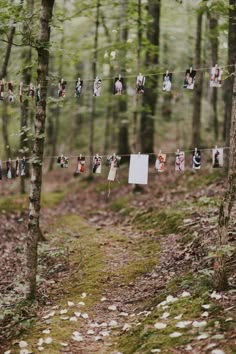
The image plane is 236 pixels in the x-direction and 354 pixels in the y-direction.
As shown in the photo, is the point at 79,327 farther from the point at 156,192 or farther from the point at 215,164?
the point at 156,192

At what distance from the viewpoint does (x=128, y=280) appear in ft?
28.0

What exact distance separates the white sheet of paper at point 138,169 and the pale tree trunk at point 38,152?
1759 mm

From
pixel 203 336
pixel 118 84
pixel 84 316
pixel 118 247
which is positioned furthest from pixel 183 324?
pixel 118 247

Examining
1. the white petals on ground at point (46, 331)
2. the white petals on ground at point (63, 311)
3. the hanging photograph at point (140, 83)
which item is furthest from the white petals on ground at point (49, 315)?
the hanging photograph at point (140, 83)

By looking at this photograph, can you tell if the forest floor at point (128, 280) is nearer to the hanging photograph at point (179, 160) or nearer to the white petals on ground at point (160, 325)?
the white petals on ground at point (160, 325)

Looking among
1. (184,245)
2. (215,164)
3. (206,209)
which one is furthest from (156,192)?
(215,164)

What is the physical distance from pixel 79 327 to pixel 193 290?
184cm

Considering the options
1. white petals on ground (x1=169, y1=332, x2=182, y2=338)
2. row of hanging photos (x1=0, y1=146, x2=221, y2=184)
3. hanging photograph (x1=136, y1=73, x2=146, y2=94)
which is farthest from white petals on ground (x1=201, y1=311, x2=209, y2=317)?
hanging photograph (x1=136, y1=73, x2=146, y2=94)

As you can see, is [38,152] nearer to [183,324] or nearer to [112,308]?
[112,308]

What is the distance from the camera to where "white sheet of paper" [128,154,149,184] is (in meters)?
8.39

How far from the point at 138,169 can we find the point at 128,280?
214 centimetres

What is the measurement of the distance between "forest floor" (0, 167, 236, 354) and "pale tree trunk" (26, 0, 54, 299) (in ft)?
1.99

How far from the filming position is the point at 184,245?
9.15 m

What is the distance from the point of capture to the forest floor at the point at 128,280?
6.05m
